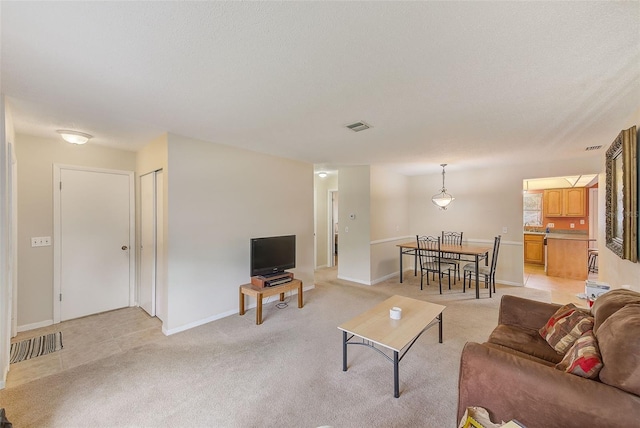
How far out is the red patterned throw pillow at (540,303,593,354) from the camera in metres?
1.74

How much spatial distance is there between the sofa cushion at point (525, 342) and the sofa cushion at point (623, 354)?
549 millimetres

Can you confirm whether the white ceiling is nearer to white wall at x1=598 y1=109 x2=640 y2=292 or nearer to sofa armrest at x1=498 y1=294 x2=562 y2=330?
white wall at x1=598 y1=109 x2=640 y2=292

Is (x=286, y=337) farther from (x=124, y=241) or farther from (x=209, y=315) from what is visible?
(x=124, y=241)

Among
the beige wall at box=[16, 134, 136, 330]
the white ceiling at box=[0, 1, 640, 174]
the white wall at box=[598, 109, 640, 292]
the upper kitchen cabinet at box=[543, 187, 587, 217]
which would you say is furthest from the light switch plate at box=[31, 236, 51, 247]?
the upper kitchen cabinet at box=[543, 187, 587, 217]

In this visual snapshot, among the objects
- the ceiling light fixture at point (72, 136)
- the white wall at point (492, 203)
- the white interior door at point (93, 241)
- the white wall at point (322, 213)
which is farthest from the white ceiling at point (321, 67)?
the white wall at point (322, 213)

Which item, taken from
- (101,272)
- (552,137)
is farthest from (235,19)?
(101,272)

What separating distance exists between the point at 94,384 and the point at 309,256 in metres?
3.17

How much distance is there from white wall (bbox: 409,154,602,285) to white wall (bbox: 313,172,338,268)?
220cm

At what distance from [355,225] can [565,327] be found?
371 centimetres

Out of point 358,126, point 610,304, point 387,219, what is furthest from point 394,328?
point 387,219

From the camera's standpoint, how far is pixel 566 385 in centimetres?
123

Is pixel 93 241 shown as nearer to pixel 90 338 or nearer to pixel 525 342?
pixel 90 338

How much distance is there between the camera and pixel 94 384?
2.13 metres

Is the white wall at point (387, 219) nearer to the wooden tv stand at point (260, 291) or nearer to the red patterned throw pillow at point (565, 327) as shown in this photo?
the wooden tv stand at point (260, 291)
